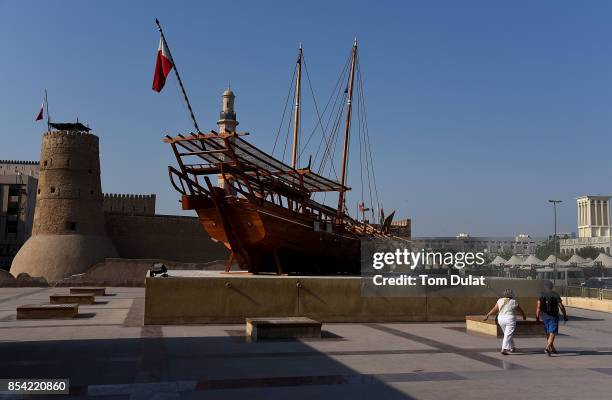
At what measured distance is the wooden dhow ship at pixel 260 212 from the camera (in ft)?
66.3

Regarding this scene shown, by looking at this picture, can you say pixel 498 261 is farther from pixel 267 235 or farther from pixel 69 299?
pixel 69 299

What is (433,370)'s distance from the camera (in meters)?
8.95

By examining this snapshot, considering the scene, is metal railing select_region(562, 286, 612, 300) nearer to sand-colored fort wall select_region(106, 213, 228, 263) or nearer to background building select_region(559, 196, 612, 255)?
sand-colored fort wall select_region(106, 213, 228, 263)

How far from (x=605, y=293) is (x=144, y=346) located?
64.0 feet

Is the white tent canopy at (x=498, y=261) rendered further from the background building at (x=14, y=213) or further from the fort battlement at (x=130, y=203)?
the background building at (x=14, y=213)

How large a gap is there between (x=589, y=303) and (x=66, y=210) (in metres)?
33.7

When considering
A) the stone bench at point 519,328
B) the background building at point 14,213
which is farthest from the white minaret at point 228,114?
the stone bench at point 519,328

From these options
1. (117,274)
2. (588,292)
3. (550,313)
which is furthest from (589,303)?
(117,274)

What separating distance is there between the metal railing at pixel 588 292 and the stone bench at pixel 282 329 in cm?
1567

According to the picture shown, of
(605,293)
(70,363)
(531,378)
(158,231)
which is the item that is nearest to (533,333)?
(531,378)

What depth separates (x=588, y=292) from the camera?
81.9ft

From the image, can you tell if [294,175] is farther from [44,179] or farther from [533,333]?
[44,179]

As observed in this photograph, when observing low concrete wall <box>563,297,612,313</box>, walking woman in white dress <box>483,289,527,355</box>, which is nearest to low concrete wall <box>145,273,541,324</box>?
walking woman in white dress <box>483,289,527,355</box>

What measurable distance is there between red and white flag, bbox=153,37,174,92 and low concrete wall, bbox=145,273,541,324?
27.7 feet
